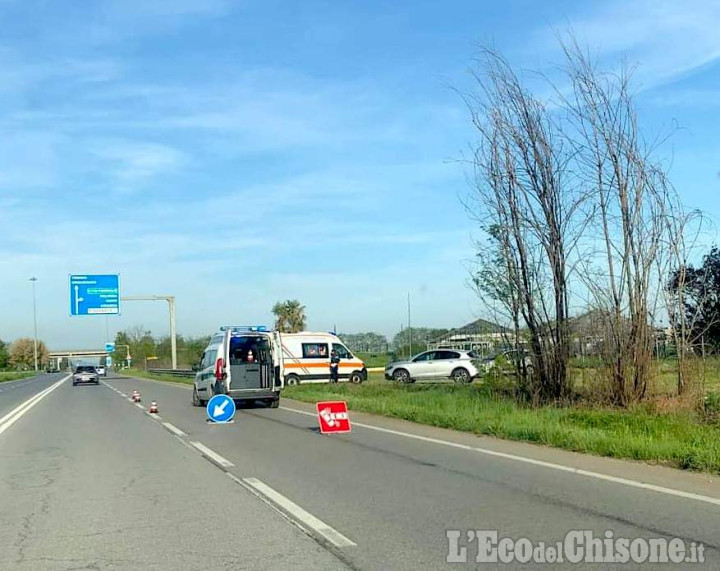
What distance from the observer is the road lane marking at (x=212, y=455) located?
11.7 metres

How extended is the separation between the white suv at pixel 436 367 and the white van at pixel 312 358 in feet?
7.46

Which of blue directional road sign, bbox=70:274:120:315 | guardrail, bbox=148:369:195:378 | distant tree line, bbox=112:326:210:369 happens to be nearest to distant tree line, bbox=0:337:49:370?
distant tree line, bbox=112:326:210:369

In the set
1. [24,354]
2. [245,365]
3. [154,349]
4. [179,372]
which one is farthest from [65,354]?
[245,365]

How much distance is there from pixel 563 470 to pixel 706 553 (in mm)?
4031

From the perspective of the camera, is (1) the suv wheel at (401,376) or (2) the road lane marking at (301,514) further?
(1) the suv wheel at (401,376)

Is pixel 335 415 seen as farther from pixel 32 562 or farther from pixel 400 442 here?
pixel 32 562

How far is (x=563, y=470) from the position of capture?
10094 mm

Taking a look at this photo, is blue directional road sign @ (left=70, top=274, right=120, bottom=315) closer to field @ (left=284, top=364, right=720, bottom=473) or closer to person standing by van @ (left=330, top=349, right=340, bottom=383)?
person standing by van @ (left=330, top=349, right=340, bottom=383)

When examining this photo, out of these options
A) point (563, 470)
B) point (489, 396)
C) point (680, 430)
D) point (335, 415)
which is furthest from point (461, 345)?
point (563, 470)

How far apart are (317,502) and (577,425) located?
7171 millimetres

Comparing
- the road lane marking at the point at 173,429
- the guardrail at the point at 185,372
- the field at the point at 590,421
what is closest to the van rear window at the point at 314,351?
the field at the point at 590,421

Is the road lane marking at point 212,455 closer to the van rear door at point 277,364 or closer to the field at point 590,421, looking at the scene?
the field at point 590,421

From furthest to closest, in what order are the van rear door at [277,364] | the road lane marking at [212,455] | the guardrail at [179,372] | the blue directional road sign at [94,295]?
the guardrail at [179,372]
the blue directional road sign at [94,295]
the van rear door at [277,364]
the road lane marking at [212,455]

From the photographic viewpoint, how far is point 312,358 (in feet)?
116
